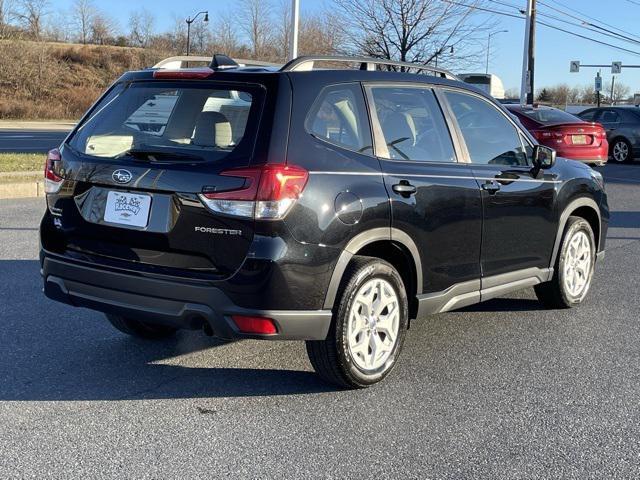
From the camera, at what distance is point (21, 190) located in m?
11.5

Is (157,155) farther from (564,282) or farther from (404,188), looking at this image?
(564,282)

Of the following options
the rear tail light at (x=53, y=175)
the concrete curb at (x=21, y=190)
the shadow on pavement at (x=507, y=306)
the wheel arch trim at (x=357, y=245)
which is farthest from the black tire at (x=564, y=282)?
the concrete curb at (x=21, y=190)

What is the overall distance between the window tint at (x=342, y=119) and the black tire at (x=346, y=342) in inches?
25.5

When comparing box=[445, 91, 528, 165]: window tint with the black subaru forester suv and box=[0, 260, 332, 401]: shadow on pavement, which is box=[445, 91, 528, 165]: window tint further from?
box=[0, 260, 332, 401]: shadow on pavement

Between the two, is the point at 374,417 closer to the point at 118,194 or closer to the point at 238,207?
the point at 238,207

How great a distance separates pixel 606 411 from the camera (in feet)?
13.3

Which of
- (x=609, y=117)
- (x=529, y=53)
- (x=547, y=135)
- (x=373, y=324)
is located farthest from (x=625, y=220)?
(x=529, y=53)

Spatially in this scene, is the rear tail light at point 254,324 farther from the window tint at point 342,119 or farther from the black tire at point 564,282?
the black tire at point 564,282

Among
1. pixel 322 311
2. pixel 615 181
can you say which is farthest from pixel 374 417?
pixel 615 181

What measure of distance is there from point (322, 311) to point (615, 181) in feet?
47.6

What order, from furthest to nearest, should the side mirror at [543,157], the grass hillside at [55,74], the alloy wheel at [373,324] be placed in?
the grass hillside at [55,74] → the side mirror at [543,157] → the alloy wheel at [373,324]

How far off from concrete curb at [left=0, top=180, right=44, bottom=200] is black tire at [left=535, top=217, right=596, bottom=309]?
822 centimetres

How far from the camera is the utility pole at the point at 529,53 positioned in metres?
29.9

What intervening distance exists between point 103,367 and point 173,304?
3.29 feet
